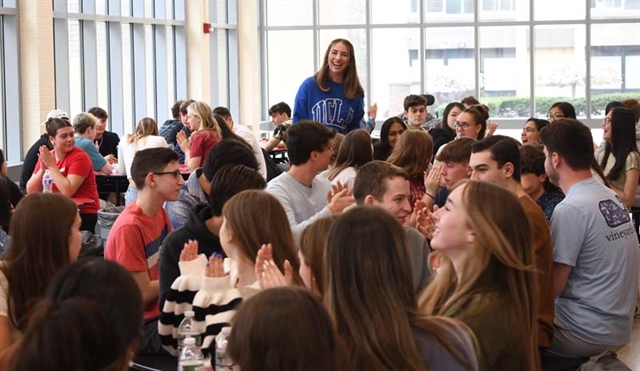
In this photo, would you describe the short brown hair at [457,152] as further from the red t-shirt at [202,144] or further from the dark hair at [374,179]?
the red t-shirt at [202,144]

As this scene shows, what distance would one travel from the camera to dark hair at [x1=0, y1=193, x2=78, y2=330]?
141 inches

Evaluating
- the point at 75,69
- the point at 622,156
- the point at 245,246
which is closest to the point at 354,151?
the point at 622,156

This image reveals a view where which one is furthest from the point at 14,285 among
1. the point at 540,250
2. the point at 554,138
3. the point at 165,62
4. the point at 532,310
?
the point at 165,62

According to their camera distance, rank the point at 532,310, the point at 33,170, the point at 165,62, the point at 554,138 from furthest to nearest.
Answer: the point at 165,62 → the point at 33,170 → the point at 554,138 → the point at 532,310

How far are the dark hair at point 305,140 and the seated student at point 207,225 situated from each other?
35.2 inches

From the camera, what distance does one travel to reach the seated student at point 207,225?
451 centimetres

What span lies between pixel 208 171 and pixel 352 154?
4.37 feet

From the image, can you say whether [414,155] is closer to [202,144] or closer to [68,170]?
[202,144]

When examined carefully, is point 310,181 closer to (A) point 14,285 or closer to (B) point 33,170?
(A) point 14,285

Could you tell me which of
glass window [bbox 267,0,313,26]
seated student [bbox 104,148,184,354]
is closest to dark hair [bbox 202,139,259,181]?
seated student [bbox 104,148,184,354]

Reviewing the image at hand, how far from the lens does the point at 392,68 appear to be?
19.5 meters

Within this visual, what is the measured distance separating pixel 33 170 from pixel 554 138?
19.0 feet

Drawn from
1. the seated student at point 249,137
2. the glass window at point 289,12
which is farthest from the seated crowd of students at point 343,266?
the glass window at point 289,12

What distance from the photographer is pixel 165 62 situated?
1608 cm
